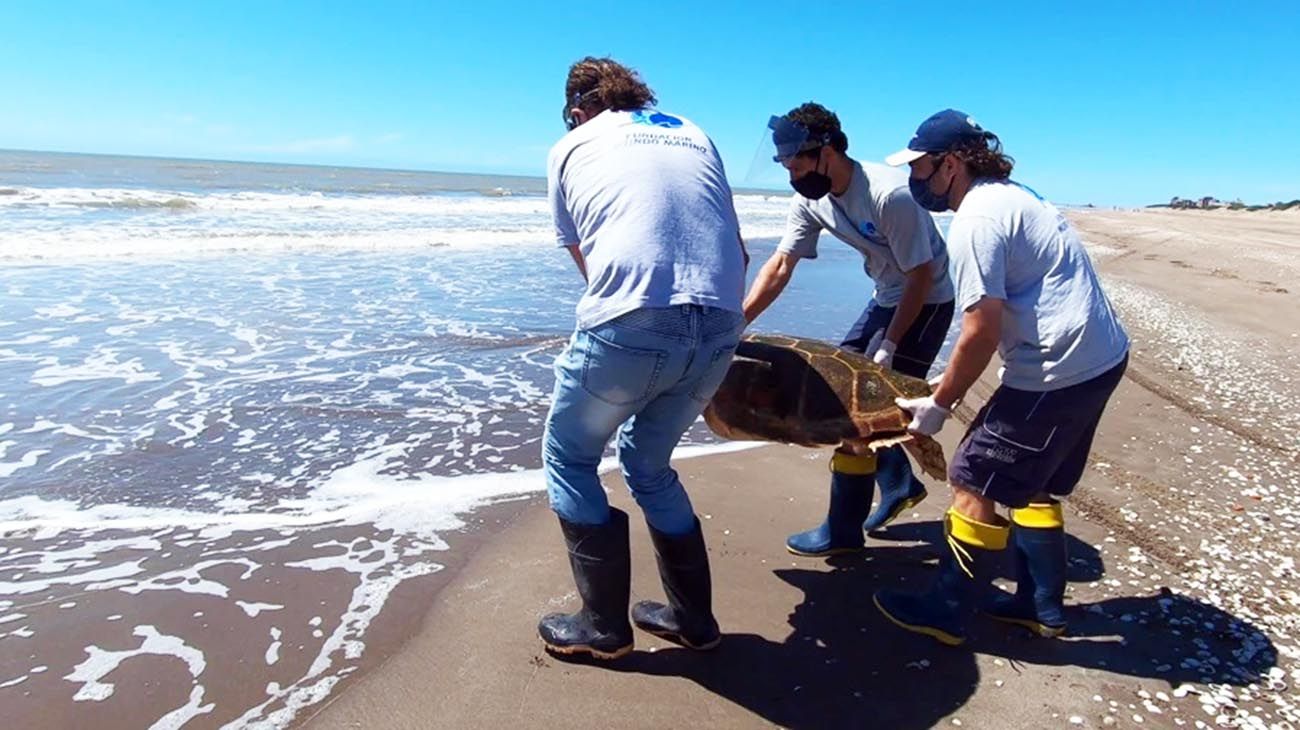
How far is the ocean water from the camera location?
9.51 ft

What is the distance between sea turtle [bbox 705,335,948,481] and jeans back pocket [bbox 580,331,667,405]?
1073 mm

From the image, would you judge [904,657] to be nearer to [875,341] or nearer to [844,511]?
[844,511]

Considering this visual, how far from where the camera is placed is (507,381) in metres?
6.33

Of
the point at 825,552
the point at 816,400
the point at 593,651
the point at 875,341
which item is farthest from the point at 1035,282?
the point at 593,651

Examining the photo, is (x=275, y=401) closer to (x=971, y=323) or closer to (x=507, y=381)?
(x=507, y=381)

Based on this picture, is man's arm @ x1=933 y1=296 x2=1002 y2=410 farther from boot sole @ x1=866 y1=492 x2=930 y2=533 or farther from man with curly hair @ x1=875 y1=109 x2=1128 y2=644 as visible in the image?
boot sole @ x1=866 y1=492 x2=930 y2=533

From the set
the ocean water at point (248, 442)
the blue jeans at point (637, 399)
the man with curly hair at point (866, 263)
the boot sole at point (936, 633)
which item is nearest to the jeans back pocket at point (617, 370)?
the blue jeans at point (637, 399)

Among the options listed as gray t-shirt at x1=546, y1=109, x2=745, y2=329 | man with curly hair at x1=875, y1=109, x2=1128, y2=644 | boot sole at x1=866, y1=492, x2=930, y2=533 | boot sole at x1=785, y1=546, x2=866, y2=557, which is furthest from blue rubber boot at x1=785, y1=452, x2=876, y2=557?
gray t-shirt at x1=546, y1=109, x2=745, y2=329

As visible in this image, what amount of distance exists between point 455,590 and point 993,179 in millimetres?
2537

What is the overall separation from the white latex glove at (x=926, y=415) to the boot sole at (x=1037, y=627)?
815 millimetres

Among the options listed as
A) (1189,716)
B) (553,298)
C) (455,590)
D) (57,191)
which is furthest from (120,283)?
(57,191)

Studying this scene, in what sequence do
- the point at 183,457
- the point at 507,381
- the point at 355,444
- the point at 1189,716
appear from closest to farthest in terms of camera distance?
1. the point at 1189,716
2. the point at 183,457
3. the point at 355,444
4. the point at 507,381

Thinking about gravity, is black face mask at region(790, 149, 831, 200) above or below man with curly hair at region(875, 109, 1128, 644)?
above

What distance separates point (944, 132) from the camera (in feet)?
9.11
